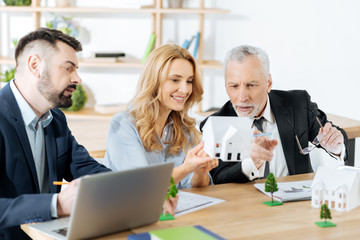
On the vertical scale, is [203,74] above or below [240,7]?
below

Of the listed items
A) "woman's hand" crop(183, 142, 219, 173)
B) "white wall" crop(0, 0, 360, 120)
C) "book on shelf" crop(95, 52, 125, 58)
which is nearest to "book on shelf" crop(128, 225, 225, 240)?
"woman's hand" crop(183, 142, 219, 173)

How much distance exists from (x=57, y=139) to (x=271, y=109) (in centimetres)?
113

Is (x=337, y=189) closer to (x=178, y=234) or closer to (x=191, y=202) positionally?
(x=191, y=202)

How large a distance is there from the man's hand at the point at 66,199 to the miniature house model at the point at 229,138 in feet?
1.62

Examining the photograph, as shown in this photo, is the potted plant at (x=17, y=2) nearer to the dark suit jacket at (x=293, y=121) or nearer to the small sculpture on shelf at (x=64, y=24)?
the small sculpture on shelf at (x=64, y=24)

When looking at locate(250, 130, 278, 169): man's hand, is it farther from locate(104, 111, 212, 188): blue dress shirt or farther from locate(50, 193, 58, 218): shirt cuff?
locate(50, 193, 58, 218): shirt cuff

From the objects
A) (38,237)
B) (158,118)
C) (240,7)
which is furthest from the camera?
(240,7)

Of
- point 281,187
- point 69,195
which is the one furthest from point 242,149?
point 69,195

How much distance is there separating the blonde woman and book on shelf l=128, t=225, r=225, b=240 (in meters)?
0.75

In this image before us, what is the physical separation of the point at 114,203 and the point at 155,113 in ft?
3.11

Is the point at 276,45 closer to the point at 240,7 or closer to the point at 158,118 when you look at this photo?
the point at 240,7

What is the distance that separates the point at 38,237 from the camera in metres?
1.66

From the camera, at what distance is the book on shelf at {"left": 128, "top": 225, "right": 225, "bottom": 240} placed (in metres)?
1.55

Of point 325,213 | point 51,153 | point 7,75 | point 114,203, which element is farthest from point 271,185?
point 7,75
